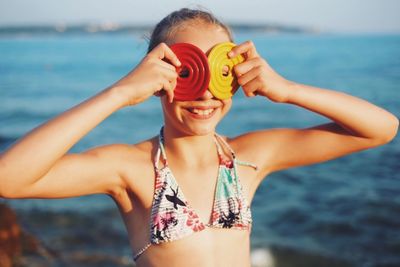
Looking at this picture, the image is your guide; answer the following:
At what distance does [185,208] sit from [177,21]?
41.4 inches

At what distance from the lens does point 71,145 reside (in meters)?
2.20

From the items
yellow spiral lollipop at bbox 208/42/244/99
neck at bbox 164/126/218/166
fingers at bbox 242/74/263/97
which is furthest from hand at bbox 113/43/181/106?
neck at bbox 164/126/218/166

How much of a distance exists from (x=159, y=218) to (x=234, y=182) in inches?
20.3

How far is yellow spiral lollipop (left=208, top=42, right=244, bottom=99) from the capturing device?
2.29m

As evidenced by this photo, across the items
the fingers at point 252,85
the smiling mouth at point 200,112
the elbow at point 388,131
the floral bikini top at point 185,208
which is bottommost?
the floral bikini top at point 185,208

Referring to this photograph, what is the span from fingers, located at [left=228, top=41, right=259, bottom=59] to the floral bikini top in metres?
0.73

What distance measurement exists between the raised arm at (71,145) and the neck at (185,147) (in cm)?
43

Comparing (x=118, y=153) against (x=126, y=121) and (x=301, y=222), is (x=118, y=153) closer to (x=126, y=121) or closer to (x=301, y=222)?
(x=301, y=222)

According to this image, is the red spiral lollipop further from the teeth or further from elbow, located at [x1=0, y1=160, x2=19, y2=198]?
elbow, located at [x1=0, y1=160, x2=19, y2=198]

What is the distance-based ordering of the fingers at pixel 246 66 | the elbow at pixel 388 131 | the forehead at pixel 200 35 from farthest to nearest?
the elbow at pixel 388 131, the forehead at pixel 200 35, the fingers at pixel 246 66

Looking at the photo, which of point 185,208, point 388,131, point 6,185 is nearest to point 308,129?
point 388,131

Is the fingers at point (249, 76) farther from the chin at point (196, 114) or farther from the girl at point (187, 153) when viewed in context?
the chin at point (196, 114)

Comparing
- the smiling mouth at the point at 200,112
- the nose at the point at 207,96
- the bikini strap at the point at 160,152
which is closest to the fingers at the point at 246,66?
the nose at the point at 207,96

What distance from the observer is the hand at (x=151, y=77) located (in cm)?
228
